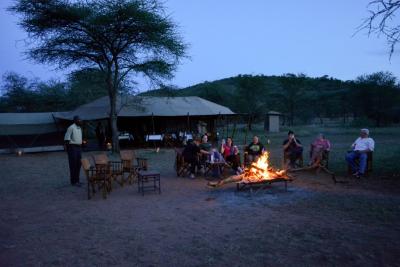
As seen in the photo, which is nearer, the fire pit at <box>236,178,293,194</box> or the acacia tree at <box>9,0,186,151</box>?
the fire pit at <box>236,178,293,194</box>

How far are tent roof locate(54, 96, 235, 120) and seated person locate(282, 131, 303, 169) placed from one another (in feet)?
34.6

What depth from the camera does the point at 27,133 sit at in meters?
19.9

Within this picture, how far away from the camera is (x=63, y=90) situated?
35031 millimetres

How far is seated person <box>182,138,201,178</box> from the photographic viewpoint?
9.74 metres

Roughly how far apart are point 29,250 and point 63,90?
1301 inches

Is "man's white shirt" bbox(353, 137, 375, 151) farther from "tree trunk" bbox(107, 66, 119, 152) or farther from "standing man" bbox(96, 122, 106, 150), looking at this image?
"standing man" bbox(96, 122, 106, 150)

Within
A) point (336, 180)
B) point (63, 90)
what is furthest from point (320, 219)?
point (63, 90)

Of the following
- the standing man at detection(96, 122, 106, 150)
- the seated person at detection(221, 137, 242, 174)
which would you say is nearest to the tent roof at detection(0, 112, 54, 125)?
the standing man at detection(96, 122, 106, 150)

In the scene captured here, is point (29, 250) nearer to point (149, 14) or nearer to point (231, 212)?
point (231, 212)

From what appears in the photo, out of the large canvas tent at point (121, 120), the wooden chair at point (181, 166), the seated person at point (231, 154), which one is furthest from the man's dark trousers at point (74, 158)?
the large canvas tent at point (121, 120)

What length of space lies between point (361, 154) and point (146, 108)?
14.2 m

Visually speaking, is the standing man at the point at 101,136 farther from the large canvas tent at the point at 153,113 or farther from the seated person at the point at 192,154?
the seated person at the point at 192,154

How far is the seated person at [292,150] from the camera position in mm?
10406

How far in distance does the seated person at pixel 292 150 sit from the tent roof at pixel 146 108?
10.6 m
